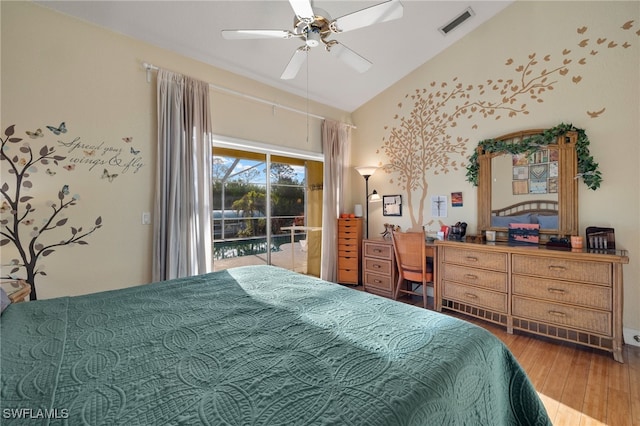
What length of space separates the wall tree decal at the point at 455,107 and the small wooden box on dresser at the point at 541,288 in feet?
3.42

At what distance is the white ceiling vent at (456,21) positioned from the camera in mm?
2865

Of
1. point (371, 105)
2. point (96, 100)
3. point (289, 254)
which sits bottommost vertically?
point (289, 254)

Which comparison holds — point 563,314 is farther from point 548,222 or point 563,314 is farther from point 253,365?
point 253,365

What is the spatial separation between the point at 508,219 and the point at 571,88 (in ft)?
4.44

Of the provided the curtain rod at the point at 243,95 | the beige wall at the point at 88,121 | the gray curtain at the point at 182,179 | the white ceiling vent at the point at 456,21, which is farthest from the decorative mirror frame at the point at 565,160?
the beige wall at the point at 88,121

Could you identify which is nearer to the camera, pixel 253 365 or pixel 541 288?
pixel 253 365

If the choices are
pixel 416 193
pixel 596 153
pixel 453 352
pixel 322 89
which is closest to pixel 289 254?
pixel 416 193

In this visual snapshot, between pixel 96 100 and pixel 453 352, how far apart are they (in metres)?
3.05

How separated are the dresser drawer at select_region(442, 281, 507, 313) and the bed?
1.82m

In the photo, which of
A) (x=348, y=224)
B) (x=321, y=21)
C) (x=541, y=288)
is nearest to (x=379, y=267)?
(x=348, y=224)

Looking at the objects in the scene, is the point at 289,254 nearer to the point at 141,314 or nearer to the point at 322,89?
the point at 322,89

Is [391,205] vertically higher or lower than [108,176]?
lower

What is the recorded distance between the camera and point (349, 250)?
4.12m

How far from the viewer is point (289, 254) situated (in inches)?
154
